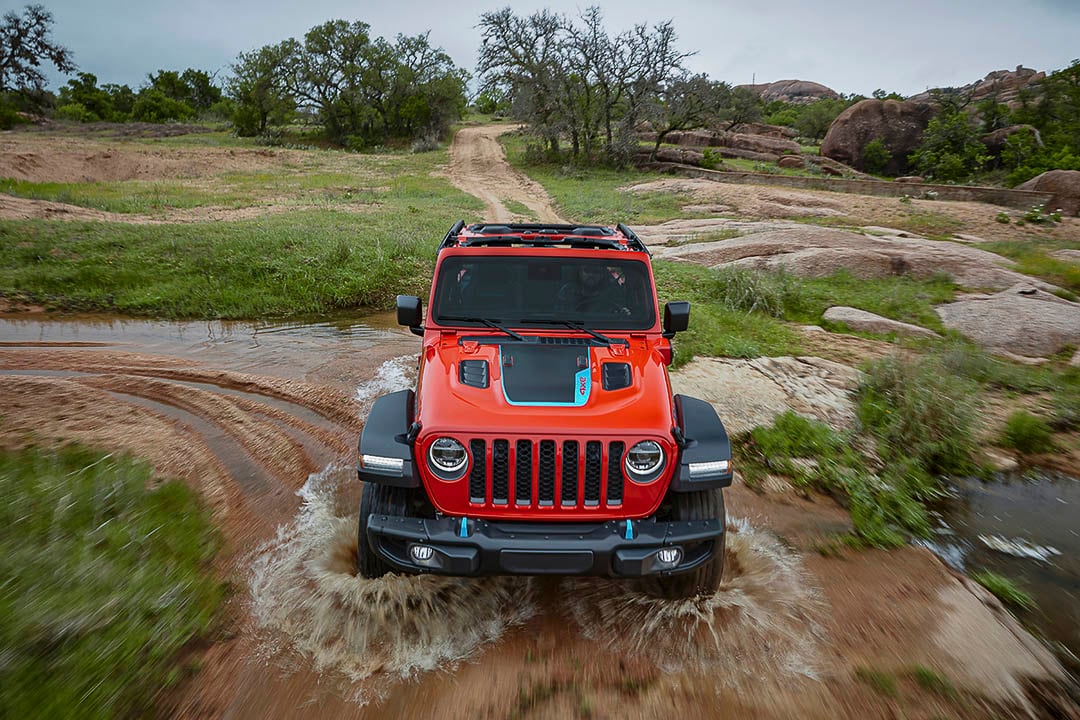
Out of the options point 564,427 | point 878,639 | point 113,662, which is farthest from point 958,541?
point 113,662

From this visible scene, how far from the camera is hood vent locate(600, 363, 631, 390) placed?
3.80m

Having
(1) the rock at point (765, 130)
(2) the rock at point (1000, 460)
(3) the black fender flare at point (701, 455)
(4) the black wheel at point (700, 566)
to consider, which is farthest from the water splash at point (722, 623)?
(1) the rock at point (765, 130)

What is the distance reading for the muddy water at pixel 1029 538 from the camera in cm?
423

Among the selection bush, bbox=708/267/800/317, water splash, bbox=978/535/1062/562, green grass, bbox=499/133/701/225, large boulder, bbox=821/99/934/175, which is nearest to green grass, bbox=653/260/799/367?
bush, bbox=708/267/800/317

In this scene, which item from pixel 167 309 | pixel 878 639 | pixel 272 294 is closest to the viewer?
pixel 878 639

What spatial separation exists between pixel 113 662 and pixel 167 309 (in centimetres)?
891

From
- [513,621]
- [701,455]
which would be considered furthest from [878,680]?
[513,621]

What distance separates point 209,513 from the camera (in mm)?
4801

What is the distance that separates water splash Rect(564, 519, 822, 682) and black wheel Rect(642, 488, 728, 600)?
0.12 m

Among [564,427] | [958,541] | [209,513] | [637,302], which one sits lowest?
[958,541]

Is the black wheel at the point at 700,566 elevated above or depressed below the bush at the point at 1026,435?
above

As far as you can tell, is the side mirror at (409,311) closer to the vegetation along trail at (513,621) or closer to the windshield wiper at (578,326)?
the windshield wiper at (578,326)

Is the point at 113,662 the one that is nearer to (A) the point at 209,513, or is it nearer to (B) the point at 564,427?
(A) the point at 209,513

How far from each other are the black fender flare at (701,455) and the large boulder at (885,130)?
3848 cm
